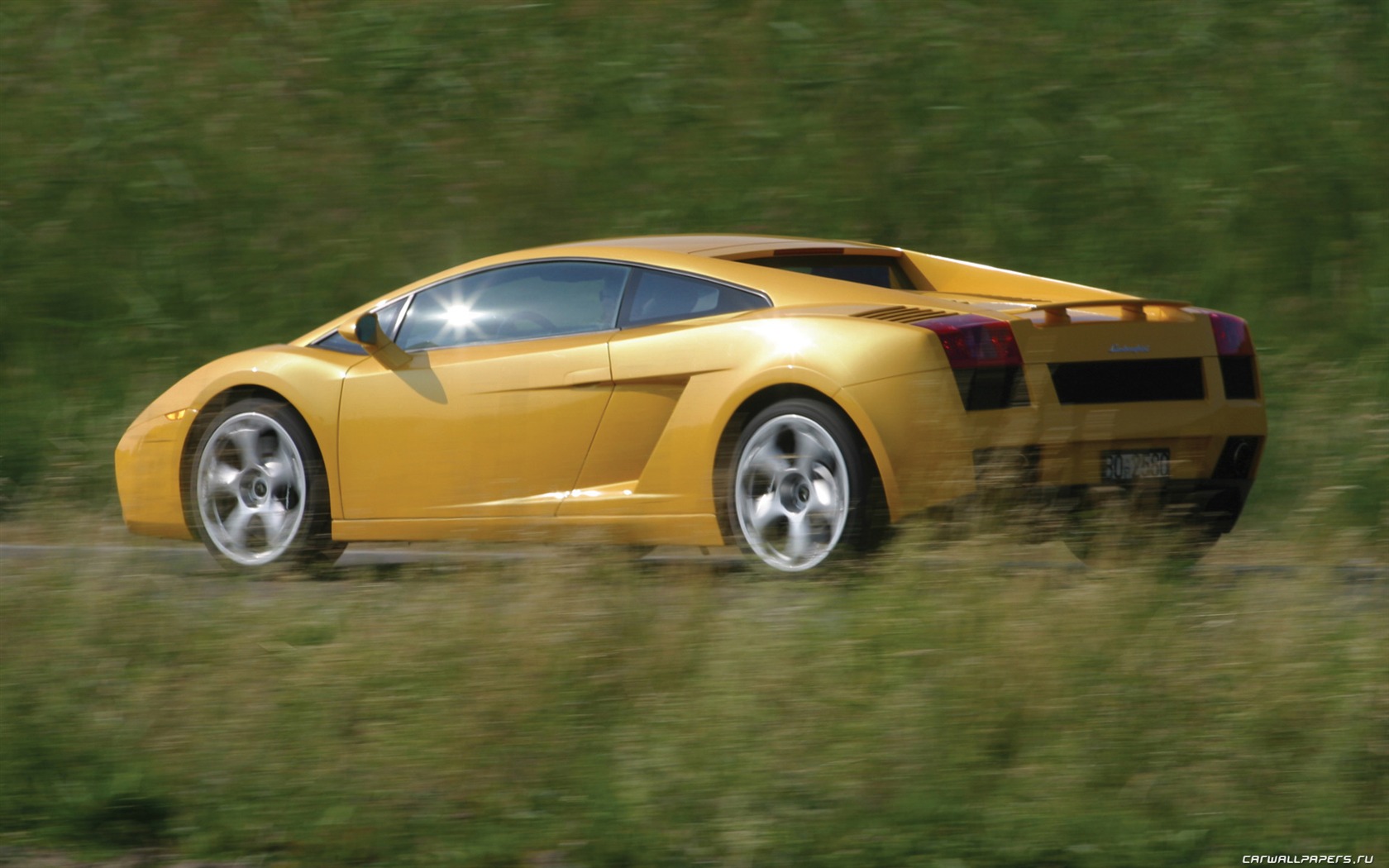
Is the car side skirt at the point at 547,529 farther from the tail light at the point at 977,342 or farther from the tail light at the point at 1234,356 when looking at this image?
the tail light at the point at 1234,356

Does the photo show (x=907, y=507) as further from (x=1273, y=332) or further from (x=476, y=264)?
(x=1273, y=332)

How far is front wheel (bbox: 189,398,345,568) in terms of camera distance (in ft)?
23.8

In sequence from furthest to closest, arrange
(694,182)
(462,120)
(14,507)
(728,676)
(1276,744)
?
(462,120), (694,182), (14,507), (728,676), (1276,744)

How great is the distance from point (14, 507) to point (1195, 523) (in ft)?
22.5

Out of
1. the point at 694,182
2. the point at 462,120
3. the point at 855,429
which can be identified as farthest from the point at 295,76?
the point at 855,429

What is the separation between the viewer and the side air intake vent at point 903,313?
5.91 m

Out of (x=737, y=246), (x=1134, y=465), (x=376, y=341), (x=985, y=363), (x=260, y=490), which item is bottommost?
(x=1134, y=465)

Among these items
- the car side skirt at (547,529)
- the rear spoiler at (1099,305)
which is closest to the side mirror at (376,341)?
the car side skirt at (547,529)

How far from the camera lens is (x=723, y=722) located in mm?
4234

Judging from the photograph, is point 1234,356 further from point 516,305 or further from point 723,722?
point 723,722

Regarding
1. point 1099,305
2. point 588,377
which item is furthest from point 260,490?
point 1099,305

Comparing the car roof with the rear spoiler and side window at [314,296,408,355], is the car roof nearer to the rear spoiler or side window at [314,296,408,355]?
side window at [314,296,408,355]

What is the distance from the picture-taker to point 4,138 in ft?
45.9

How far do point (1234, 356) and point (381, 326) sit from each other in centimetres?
352
